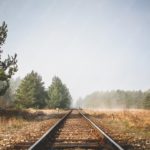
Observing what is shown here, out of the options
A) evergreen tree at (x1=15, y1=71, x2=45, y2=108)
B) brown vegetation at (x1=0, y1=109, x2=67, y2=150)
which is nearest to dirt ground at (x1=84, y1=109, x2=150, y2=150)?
brown vegetation at (x1=0, y1=109, x2=67, y2=150)

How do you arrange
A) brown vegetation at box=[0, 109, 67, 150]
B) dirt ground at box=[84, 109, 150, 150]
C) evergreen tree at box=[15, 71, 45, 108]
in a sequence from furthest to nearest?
evergreen tree at box=[15, 71, 45, 108], brown vegetation at box=[0, 109, 67, 150], dirt ground at box=[84, 109, 150, 150]

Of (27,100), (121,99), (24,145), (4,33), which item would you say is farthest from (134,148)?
(121,99)

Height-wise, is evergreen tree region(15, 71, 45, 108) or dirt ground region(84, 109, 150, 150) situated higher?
evergreen tree region(15, 71, 45, 108)

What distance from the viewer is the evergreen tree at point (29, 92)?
63.8m

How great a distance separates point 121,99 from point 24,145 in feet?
617

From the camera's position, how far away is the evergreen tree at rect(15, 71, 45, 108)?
6384 centimetres

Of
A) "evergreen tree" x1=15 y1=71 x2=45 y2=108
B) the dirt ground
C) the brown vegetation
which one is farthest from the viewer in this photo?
"evergreen tree" x1=15 y1=71 x2=45 y2=108

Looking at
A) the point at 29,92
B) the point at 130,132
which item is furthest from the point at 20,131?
the point at 29,92

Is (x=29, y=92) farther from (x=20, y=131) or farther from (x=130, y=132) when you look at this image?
(x=130, y=132)

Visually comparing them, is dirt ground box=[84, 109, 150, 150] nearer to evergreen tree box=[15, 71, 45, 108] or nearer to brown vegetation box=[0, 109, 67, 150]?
brown vegetation box=[0, 109, 67, 150]

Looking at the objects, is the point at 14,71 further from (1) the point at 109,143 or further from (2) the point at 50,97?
(2) the point at 50,97

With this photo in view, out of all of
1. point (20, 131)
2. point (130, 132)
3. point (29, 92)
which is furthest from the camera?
point (29, 92)

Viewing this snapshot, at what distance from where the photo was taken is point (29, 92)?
63.5 metres

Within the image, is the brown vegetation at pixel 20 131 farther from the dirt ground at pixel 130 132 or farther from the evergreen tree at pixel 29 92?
the evergreen tree at pixel 29 92
